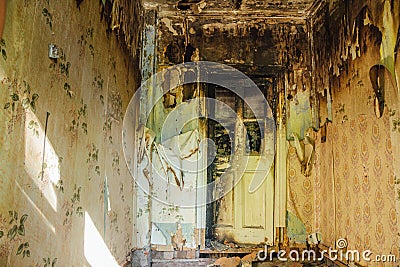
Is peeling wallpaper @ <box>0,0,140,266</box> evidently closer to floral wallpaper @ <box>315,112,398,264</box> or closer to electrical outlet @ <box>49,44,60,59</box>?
electrical outlet @ <box>49,44,60,59</box>

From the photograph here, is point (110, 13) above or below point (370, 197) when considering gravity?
above

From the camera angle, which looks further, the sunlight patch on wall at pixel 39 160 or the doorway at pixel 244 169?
the doorway at pixel 244 169

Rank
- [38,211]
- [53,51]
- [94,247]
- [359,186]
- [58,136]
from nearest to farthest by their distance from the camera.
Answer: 1. [38,211]
2. [53,51]
3. [58,136]
4. [94,247]
5. [359,186]

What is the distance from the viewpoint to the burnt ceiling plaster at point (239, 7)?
4520 millimetres

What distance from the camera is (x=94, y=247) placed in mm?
2674

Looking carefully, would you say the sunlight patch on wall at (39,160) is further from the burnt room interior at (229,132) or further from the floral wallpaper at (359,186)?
the floral wallpaper at (359,186)

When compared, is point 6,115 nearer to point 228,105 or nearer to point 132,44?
point 132,44

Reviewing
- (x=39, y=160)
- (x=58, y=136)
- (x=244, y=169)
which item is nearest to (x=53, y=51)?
(x=58, y=136)

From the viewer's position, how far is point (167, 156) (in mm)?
4637

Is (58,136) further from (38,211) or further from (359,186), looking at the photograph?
(359,186)

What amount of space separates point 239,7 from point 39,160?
353 cm

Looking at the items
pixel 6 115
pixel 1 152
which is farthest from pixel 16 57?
pixel 1 152

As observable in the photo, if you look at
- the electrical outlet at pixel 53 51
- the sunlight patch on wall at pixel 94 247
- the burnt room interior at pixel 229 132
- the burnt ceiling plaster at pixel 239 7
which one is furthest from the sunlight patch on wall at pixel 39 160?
the burnt ceiling plaster at pixel 239 7

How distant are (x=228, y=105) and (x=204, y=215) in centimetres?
134
